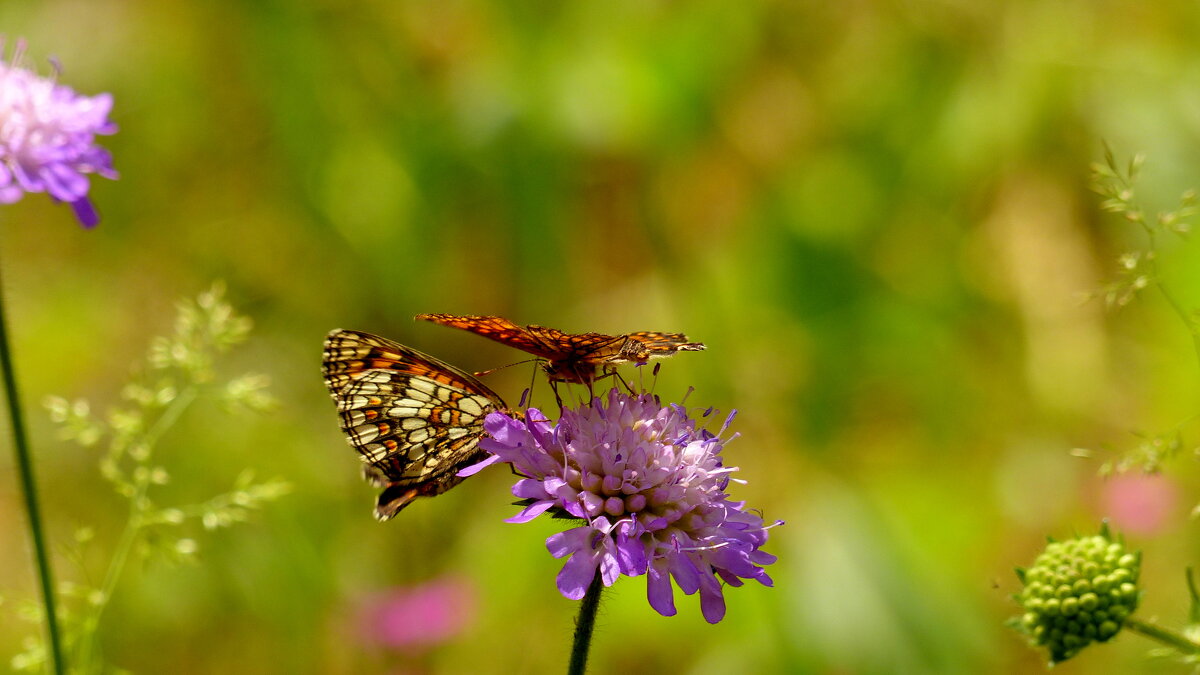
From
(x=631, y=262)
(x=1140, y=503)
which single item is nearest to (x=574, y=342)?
(x=631, y=262)

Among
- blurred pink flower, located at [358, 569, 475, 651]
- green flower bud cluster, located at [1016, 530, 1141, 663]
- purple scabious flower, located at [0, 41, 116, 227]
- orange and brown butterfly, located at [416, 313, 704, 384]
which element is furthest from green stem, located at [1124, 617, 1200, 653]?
blurred pink flower, located at [358, 569, 475, 651]

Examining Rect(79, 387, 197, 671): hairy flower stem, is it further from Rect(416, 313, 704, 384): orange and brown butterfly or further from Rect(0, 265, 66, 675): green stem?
Rect(416, 313, 704, 384): orange and brown butterfly

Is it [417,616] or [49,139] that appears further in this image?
[417,616]

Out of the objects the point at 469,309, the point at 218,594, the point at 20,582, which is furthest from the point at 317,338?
the point at 20,582

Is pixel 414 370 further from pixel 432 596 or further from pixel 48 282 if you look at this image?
pixel 48 282

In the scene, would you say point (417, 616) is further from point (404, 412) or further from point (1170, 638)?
point (1170, 638)

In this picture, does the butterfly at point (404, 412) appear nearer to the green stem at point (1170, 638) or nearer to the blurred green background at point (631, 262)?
the green stem at point (1170, 638)

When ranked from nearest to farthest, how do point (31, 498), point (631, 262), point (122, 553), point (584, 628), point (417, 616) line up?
point (584, 628), point (31, 498), point (122, 553), point (417, 616), point (631, 262)

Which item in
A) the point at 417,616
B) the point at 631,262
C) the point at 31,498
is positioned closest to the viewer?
the point at 31,498

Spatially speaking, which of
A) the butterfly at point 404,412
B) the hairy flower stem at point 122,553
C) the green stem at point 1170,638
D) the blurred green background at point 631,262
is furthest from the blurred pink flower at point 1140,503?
the hairy flower stem at point 122,553

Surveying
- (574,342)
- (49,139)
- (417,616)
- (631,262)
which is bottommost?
(574,342)
